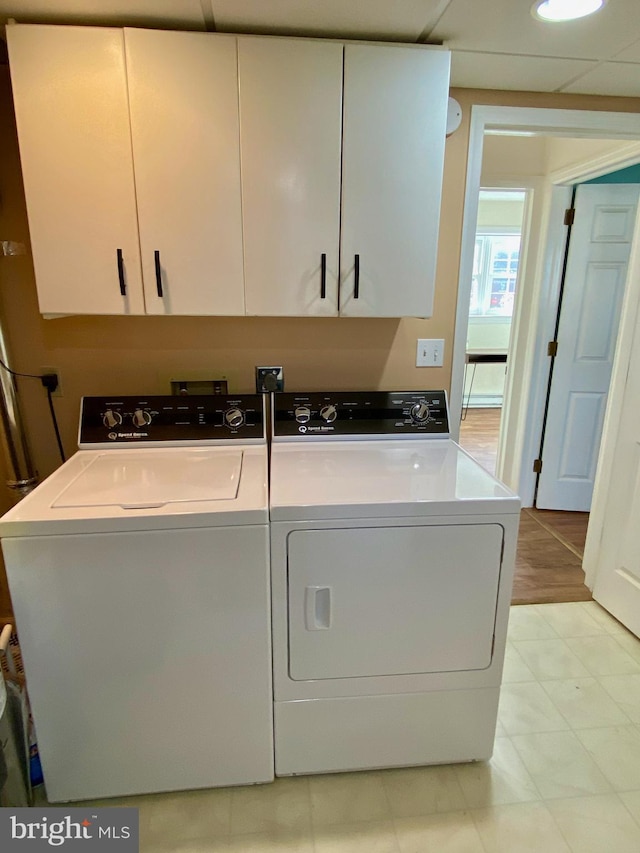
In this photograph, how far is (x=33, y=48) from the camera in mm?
1324

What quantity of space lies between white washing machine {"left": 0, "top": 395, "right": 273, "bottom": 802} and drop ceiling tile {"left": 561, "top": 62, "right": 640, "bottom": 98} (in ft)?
5.57

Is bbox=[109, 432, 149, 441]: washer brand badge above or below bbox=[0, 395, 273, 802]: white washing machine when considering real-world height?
above

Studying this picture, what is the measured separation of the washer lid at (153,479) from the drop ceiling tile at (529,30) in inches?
54.8

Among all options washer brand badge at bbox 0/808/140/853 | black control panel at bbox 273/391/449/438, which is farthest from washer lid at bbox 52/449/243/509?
washer brand badge at bbox 0/808/140/853

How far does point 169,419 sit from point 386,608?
3.07ft

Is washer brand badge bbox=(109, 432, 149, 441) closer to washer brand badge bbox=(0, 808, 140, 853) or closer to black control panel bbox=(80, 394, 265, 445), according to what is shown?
black control panel bbox=(80, 394, 265, 445)

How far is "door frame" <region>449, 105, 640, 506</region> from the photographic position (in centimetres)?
180

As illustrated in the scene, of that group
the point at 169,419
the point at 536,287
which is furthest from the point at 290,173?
the point at 536,287

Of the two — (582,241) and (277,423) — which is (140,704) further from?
(582,241)

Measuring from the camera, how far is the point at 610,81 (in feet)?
5.56

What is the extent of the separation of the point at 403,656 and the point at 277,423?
83cm

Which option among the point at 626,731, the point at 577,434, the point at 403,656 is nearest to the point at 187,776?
the point at 403,656

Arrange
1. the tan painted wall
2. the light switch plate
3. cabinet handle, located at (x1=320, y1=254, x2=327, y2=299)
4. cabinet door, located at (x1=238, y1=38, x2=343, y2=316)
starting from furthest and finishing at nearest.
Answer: the light switch plate
the tan painted wall
cabinet handle, located at (x1=320, y1=254, x2=327, y2=299)
cabinet door, located at (x1=238, y1=38, x2=343, y2=316)

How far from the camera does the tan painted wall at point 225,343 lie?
1768 millimetres
